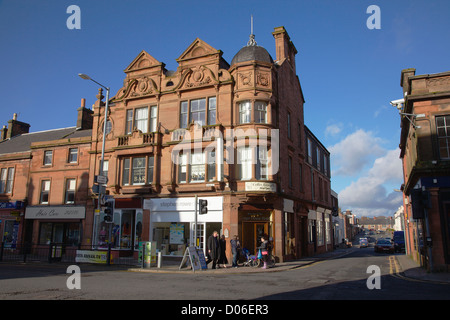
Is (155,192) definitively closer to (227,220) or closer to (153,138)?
(153,138)

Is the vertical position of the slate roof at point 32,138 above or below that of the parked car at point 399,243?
above

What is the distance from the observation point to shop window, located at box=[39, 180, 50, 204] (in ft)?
100

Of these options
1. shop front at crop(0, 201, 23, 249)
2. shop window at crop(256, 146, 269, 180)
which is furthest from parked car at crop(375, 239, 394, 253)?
shop front at crop(0, 201, 23, 249)

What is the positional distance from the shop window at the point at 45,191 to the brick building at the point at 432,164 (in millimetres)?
28972

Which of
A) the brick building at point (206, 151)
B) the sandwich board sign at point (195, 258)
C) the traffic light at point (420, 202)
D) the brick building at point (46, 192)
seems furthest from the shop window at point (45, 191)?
the traffic light at point (420, 202)

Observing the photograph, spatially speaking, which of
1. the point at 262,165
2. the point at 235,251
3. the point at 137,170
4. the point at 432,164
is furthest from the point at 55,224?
the point at 432,164

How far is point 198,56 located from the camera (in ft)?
84.8

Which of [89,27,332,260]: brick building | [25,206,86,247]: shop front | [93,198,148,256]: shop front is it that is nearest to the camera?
[89,27,332,260]: brick building

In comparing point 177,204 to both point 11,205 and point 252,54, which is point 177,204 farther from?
point 11,205

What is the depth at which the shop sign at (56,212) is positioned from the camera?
2836cm

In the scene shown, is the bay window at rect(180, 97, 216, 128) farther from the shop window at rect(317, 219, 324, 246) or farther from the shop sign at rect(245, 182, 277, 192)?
the shop window at rect(317, 219, 324, 246)

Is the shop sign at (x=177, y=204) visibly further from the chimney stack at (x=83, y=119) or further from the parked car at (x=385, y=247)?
the parked car at (x=385, y=247)

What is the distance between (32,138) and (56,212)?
1311cm
